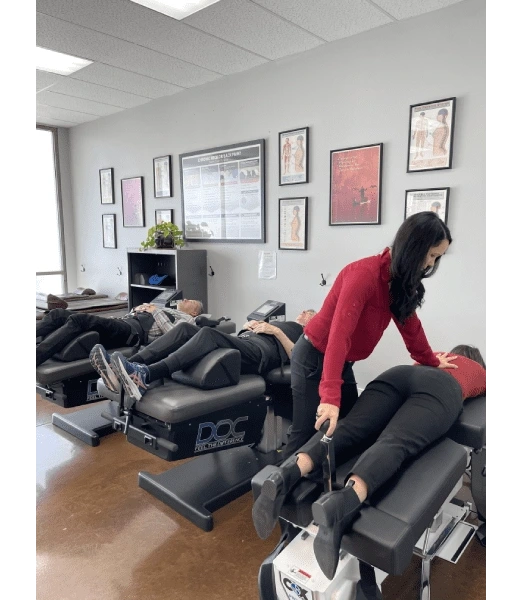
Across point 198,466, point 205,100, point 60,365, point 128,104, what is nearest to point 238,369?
point 198,466

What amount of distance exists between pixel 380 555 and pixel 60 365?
6.41 feet

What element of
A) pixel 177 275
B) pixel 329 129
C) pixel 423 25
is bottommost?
pixel 177 275

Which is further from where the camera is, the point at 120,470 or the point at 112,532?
the point at 120,470

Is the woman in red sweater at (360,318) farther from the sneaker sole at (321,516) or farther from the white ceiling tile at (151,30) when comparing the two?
the white ceiling tile at (151,30)

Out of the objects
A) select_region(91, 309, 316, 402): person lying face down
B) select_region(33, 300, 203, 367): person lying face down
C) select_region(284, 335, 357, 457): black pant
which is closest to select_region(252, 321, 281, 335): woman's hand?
select_region(91, 309, 316, 402): person lying face down

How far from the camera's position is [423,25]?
2.71 metres

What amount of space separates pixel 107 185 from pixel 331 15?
3215 mm

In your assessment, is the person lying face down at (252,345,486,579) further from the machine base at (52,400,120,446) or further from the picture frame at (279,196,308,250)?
the picture frame at (279,196,308,250)

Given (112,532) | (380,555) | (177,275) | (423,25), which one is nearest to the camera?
(380,555)

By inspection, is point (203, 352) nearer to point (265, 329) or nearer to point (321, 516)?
point (265, 329)

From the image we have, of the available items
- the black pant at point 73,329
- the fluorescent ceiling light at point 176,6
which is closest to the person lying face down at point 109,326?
the black pant at point 73,329

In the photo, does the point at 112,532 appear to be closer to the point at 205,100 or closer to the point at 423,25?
the point at 423,25

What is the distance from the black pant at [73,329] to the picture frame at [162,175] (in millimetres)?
1952

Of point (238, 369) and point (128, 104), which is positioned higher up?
point (128, 104)
